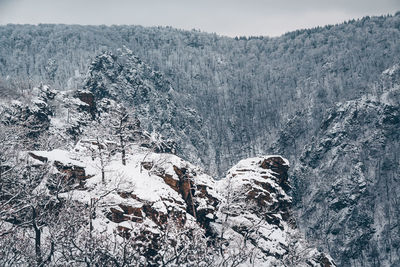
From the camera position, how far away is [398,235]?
6560 inches

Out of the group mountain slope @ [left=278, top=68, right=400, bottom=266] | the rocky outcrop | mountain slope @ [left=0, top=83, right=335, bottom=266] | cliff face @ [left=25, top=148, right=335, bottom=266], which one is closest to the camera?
mountain slope @ [left=0, top=83, right=335, bottom=266]

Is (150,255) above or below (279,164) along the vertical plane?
below

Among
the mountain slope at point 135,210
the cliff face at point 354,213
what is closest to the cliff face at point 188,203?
the mountain slope at point 135,210

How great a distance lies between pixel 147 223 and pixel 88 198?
6295 millimetres

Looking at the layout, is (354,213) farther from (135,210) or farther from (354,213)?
(135,210)

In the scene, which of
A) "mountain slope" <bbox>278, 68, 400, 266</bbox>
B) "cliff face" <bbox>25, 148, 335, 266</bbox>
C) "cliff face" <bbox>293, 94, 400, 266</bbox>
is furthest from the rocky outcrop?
"cliff face" <bbox>293, 94, 400, 266</bbox>

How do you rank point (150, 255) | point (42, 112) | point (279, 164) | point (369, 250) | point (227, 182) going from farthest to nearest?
point (369, 250) < point (42, 112) < point (279, 164) < point (227, 182) < point (150, 255)

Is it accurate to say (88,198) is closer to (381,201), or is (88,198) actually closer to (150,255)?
(150,255)

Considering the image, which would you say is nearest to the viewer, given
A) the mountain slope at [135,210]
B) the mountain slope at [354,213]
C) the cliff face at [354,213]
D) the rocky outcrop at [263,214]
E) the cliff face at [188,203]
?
the mountain slope at [135,210]

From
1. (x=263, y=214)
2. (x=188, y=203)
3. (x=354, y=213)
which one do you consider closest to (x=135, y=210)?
(x=188, y=203)

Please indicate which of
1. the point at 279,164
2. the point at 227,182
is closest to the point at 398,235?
the point at 279,164

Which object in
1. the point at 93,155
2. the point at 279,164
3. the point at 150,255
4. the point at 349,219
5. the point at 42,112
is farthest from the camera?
the point at 349,219

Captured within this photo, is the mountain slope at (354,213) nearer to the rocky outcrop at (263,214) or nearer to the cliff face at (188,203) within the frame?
the rocky outcrop at (263,214)

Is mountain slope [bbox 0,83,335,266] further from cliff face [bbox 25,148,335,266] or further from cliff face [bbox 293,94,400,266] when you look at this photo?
cliff face [bbox 293,94,400,266]
